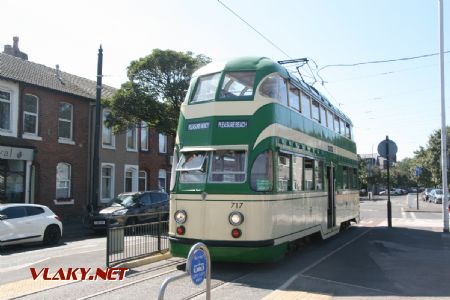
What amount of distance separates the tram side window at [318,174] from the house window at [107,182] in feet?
58.0

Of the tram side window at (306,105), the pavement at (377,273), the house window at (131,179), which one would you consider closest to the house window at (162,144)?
the house window at (131,179)

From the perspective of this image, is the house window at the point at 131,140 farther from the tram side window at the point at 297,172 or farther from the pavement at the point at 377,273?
the tram side window at the point at 297,172

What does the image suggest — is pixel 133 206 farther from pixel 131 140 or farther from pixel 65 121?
pixel 131 140

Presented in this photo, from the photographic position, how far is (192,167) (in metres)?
9.83

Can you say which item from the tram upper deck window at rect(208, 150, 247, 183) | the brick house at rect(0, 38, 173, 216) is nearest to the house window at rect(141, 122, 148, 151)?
the brick house at rect(0, 38, 173, 216)

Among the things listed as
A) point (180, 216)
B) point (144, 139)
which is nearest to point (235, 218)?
point (180, 216)

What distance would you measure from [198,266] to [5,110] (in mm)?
19748

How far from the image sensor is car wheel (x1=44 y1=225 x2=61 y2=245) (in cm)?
1603

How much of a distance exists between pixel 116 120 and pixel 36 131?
3966 millimetres

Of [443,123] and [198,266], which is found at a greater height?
[443,123]

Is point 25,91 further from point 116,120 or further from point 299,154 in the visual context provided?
point 299,154

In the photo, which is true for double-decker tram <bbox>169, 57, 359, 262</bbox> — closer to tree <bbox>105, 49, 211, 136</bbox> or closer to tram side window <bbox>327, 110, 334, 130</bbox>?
tram side window <bbox>327, 110, 334, 130</bbox>

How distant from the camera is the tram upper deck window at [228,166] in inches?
374

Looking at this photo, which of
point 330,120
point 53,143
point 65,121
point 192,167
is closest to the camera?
point 192,167
